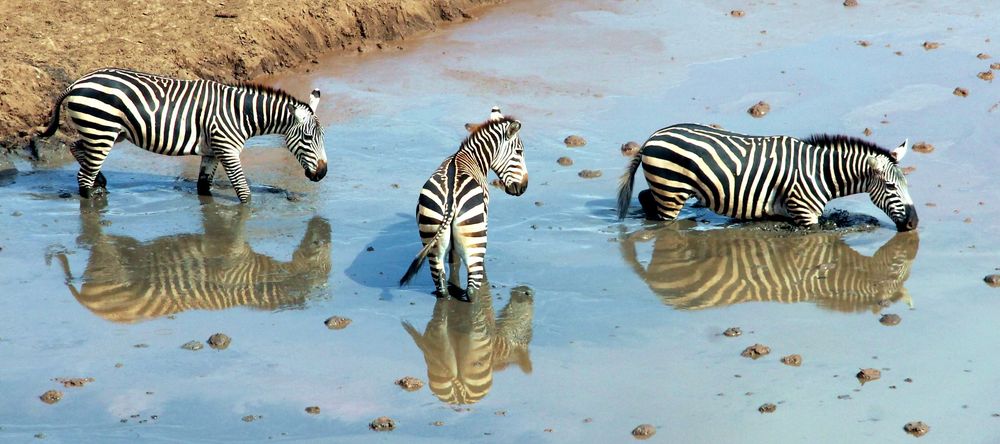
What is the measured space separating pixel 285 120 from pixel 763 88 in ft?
19.8

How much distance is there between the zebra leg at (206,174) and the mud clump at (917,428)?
7.12m

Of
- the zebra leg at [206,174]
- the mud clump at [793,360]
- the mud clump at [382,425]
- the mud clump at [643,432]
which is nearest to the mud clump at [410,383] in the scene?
the mud clump at [382,425]

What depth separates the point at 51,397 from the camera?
297 inches

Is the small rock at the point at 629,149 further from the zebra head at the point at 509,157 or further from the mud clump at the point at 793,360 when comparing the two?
the mud clump at the point at 793,360

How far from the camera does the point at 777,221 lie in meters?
10.9

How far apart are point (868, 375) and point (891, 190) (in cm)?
317

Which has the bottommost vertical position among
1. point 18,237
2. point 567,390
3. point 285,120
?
point 567,390

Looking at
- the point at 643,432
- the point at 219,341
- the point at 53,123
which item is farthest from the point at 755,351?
the point at 53,123

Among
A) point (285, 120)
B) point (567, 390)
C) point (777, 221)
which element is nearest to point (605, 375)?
point (567, 390)

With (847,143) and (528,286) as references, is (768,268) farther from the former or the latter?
(528,286)

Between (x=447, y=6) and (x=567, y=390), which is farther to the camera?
(x=447, y=6)

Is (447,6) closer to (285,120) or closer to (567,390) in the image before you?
(285,120)

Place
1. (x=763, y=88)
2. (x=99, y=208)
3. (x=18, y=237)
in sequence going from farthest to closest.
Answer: (x=763, y=88)
(x=99, y=208)
(x=18, y=237)

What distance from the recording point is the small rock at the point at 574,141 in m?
12.7
